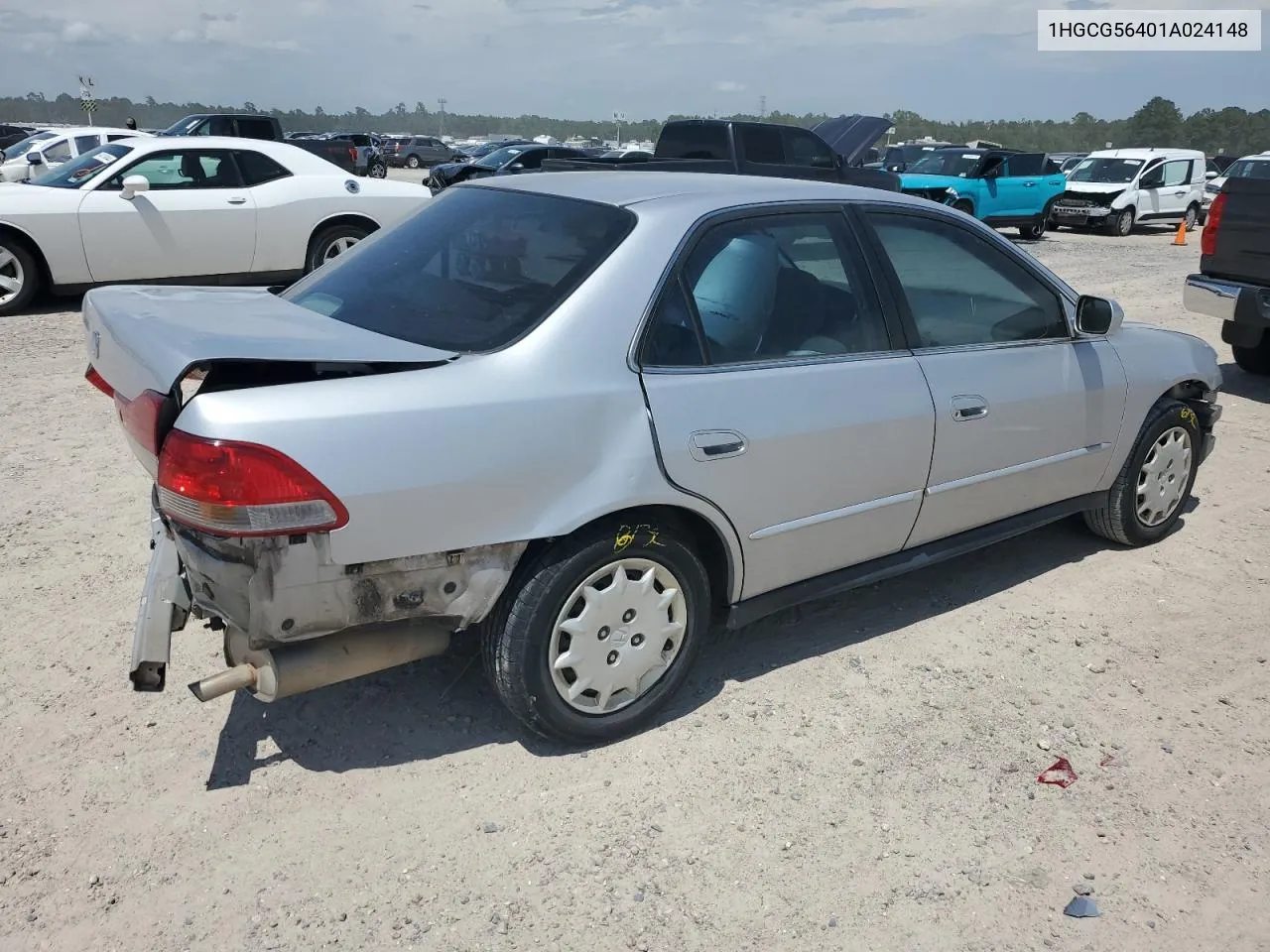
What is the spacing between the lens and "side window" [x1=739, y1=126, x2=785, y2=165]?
526 inches

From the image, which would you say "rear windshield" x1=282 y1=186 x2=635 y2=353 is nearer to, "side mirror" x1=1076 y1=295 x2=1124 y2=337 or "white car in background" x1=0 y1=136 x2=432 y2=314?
"side mirror" x1=1076 y1=295 x2=1124 y2=337

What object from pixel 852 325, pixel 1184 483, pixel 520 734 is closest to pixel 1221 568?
pixel 1184 483

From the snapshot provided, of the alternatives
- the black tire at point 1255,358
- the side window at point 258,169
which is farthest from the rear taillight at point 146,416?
the black tire at point 1255,358

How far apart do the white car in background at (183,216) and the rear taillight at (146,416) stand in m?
6.92

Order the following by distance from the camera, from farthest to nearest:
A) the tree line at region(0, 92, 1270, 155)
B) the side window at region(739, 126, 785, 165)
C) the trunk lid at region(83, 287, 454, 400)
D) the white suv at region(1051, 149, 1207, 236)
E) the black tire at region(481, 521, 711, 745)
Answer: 1. the tree line at region(0, 92, 1270, 155)
2. the white suv at region(1051, 149, 1207, 236)
3. the side window at region(739, 126, 785, 165)
4. the black tire at region(481, 521, 711, 745)
5. the trunk lid at region(83, 287, 454, 400)

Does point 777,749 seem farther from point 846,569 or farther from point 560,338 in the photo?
point 560,338

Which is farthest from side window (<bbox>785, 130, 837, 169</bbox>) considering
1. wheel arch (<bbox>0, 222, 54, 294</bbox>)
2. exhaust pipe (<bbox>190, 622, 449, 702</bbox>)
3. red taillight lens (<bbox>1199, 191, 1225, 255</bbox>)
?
exhaust pipe (<bbox>190, 622, 449, 702</bbox>)

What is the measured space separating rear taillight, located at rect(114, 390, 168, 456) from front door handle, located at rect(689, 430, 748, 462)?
4.68ft

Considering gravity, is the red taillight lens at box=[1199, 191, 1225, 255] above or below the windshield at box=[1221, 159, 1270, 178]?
below

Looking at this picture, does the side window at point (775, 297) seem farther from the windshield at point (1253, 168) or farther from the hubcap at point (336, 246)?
the windshield at point (1253, 168)

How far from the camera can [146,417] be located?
102 inches

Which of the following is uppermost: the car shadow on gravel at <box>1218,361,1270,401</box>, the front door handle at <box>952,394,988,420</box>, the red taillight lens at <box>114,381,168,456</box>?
the red taillight lens at <box>114,381,168,456</box>

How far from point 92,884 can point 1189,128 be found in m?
81.1

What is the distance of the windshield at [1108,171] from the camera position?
21.6 metres
